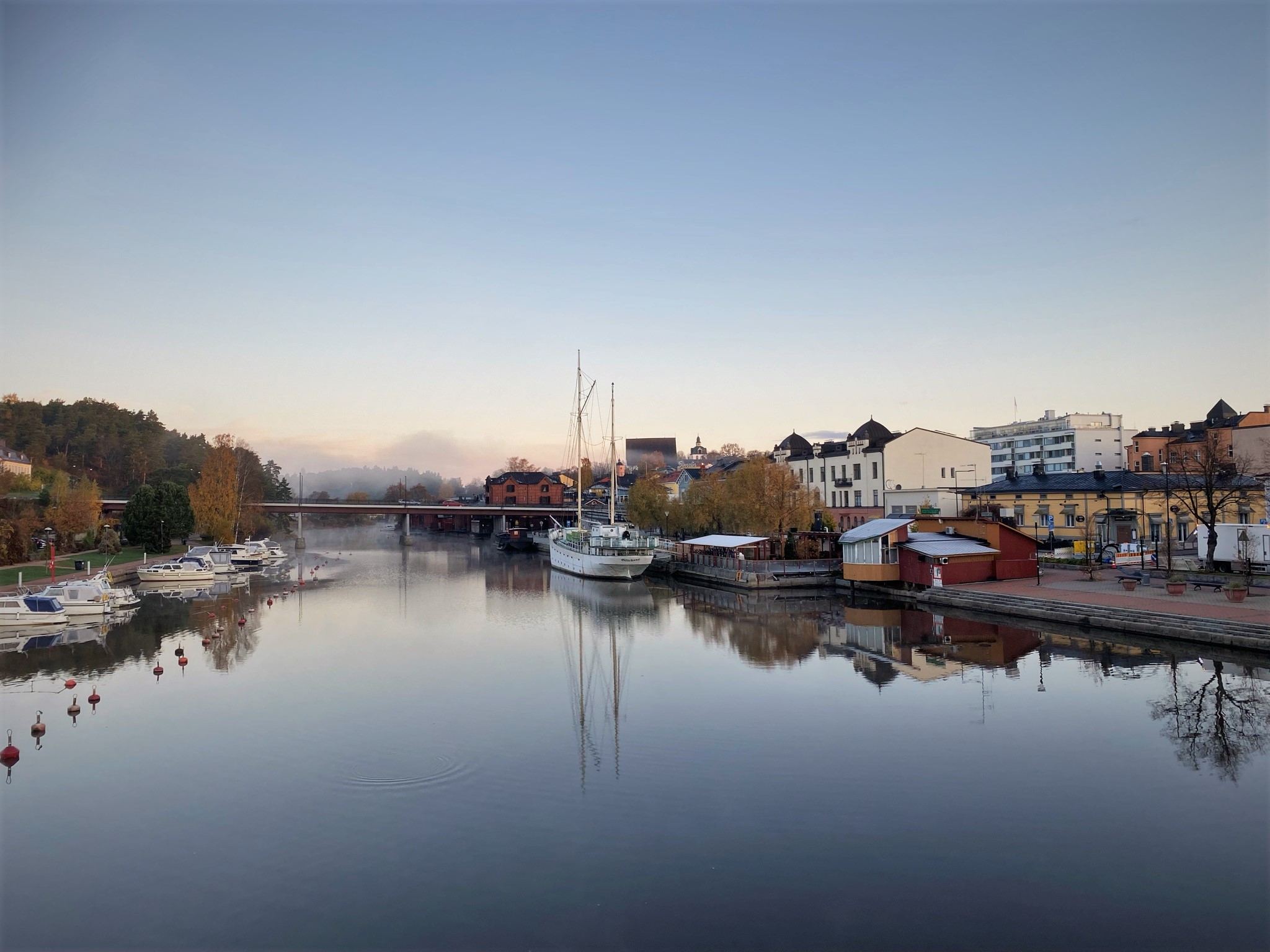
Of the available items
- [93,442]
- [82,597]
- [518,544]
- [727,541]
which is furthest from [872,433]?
[93,442]

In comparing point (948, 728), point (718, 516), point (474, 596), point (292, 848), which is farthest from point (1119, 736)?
point (718, 516)

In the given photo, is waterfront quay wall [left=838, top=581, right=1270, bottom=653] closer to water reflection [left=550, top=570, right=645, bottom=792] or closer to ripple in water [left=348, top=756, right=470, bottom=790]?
water reflection [left=550, top=570, right=645, bottom=792]

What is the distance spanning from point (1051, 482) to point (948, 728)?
40.4 m

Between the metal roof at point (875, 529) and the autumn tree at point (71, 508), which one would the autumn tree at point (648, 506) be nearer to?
the metal roof at point (875, 529)

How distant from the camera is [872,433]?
243 feet

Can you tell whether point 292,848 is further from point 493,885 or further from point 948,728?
point 948,728

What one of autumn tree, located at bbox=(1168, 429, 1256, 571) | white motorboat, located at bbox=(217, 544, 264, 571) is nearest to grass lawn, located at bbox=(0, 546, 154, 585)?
white motorboat, located at bbox=(217, 544, 264, 571)

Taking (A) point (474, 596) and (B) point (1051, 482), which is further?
(B) point (1051, 482)

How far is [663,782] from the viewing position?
15.2 meters

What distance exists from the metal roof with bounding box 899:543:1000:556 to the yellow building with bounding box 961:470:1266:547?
9.74 m

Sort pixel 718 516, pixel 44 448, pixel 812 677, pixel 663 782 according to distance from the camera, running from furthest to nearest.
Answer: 1. pixel 44 448
2. pixel 718 516
3. pixel 812 677
4. pixel 663 782

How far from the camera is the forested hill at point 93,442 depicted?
9244 centimetres

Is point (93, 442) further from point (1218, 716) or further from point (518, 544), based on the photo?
point (1218, 716)

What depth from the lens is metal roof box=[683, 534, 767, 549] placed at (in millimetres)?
51438
